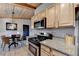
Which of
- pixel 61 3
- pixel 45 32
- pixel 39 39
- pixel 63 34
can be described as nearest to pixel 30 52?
pixel 39 39

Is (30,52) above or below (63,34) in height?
below

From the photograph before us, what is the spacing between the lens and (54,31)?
1904 mm

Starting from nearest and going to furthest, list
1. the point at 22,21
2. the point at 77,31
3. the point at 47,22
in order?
the point at 77,31
the point at 22,21
the point at 47,22

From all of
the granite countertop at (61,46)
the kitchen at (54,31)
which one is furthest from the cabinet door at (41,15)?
the granite countertop at (61,46)

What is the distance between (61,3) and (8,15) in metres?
0.78

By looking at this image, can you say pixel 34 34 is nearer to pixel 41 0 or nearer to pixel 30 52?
pixel 30 52

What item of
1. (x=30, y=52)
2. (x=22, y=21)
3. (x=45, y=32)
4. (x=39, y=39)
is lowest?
(x=30, y=52)

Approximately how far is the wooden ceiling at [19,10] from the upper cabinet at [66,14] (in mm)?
394

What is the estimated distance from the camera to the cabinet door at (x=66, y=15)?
5.14 ft

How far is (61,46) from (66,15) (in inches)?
19.0

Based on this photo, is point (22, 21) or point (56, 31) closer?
point (22, 21)

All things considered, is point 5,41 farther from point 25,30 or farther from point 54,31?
point 54,31

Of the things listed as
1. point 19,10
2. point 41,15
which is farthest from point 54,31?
point 19,10

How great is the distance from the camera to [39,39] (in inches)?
70.4
